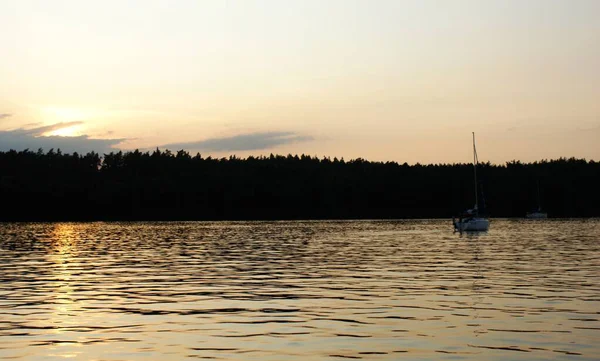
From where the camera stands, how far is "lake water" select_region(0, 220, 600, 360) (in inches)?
906

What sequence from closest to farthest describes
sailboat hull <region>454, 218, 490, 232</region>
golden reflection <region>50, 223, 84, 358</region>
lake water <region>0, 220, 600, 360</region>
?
lake water <region>0, 220, 600, 360</region> → golden reflection <region>50, 223, 84, 358</region> → sailboat hull <region>454, 218, 490, 232</region>

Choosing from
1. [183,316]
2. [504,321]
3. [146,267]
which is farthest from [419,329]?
[146,267]

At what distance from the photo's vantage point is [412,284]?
39875mm

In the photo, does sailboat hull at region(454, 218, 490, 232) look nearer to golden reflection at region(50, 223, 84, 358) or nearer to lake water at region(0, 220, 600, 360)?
lake water at region(0, 220, 600, 360)

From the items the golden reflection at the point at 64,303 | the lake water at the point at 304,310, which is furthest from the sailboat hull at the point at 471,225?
the golden reflection at the point at 64,303

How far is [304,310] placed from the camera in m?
30.8

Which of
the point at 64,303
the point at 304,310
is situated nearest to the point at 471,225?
the point at 304,310

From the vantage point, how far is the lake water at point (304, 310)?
2300 centimetres

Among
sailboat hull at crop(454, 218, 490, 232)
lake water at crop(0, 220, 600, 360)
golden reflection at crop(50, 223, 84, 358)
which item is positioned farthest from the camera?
sailboat hull at crop(454, 218, 490, 232)

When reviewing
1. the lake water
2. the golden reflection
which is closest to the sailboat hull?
the lake water

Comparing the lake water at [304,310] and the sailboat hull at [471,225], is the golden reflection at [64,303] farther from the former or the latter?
the sailboat hull at [471,225]

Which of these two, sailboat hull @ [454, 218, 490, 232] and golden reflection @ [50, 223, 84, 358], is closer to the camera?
golden reflection @ [50, 223, 84, 358]

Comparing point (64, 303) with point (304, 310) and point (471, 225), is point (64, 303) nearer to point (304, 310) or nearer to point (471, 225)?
point (304, 310)

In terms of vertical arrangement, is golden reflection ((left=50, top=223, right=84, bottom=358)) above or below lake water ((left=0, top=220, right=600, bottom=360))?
above
